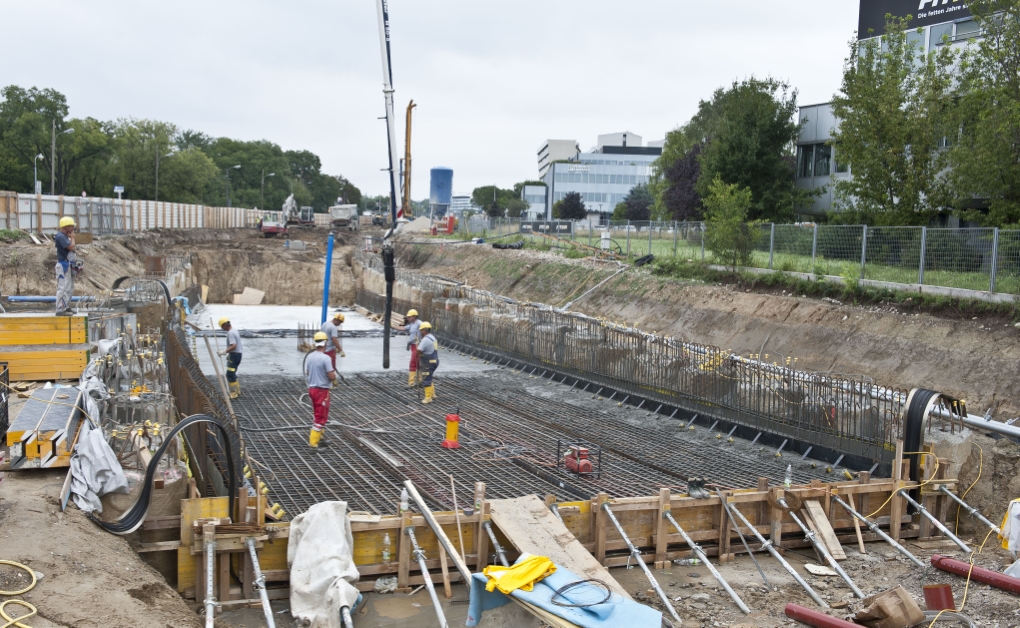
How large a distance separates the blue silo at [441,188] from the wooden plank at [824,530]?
61.9 metres

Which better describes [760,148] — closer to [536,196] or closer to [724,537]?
[724,537]

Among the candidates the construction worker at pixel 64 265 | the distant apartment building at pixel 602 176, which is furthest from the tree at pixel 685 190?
the distant apartment building at pixel 602 176

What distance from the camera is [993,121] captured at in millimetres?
19047

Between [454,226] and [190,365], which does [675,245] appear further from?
[454,226]

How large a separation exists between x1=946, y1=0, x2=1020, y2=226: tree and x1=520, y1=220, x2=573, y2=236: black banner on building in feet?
67.7

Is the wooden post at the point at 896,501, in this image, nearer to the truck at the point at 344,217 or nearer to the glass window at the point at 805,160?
the glass window at the point at 805,160

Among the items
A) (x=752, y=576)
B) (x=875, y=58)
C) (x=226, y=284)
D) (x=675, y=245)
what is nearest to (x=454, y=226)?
(x=226, y=284)

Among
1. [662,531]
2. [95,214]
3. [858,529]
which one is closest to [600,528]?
[662,531]

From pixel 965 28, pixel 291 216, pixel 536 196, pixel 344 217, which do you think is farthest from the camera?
A: pixel 536 196

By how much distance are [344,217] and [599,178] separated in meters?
45.5

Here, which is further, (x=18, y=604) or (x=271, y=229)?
(x=271, y=229)

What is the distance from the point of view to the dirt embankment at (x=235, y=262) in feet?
114

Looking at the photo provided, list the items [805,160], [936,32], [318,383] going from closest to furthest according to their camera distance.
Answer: [318,383] < [936,32] < [805,160]

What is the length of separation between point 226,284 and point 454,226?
16547 mm
